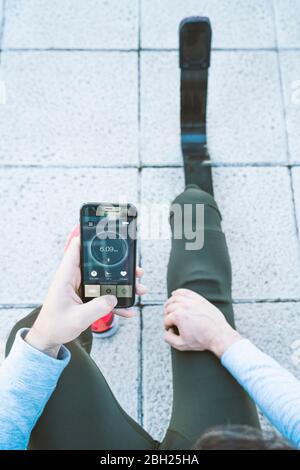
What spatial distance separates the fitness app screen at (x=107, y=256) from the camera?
49.4 inches

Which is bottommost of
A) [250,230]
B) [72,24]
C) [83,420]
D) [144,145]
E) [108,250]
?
[83,420]

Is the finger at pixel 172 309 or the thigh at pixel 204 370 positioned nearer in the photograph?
the thigh at pixel 204 370

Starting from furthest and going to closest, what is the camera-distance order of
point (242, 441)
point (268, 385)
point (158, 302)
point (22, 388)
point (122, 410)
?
1. point (158, 302)
2. point (122, 410)
3. point (268, 385)
4. point (22, 388)
5. point (242, 441)

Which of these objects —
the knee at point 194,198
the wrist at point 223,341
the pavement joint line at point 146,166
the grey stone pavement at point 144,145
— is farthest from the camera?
the pavement joint line at point 146,166

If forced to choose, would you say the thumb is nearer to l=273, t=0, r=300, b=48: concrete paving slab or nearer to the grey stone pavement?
the grey stone pavement

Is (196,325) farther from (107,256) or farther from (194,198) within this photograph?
(194,198)

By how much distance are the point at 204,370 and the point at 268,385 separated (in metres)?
0.20

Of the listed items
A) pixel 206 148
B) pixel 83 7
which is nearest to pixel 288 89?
pixel 206 148

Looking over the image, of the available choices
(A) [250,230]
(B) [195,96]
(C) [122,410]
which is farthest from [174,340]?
(B) [195,96]

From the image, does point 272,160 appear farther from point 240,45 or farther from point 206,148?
point 240,45

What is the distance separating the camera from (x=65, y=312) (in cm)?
116

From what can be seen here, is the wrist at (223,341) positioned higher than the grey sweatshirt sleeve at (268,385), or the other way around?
the wrist at (223,341)

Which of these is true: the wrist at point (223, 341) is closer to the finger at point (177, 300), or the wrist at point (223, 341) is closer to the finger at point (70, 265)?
the finger at point (177, 300)

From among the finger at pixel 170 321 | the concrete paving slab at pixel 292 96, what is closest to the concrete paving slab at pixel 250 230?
the concrete paving slab at pixel 292 96
